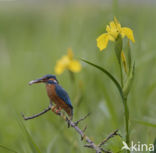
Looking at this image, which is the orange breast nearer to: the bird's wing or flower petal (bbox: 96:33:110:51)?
the bird's wing

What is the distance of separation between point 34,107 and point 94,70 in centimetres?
54

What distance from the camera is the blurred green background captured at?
223 cm

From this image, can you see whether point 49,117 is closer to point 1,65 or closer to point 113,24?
point 113,24

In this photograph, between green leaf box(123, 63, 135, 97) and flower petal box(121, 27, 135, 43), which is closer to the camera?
flower petal box(121, 27, 135, 43)

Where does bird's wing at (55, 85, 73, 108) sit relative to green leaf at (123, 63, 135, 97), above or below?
above

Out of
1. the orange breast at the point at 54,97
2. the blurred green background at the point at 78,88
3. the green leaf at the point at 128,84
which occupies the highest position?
the orange breast at the point at 54,97

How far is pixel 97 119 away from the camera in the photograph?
283 centimetres

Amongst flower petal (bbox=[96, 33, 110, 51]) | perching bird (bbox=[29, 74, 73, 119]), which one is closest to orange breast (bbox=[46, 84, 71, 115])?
perching bird (bbox=[29, 74, 73, 119])

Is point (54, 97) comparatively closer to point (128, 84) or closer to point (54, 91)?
point (54, 91)

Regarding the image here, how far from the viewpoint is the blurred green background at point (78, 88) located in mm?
2231

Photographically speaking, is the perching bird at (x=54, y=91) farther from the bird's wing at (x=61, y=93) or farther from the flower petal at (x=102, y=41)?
the flower petal at (x=102, y=41)

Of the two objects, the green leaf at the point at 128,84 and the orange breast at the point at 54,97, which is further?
the green leaf at the point at 128,84

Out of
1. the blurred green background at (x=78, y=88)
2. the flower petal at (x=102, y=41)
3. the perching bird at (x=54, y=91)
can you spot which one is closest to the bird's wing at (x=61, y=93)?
the perching bird at (x=54, y=91)

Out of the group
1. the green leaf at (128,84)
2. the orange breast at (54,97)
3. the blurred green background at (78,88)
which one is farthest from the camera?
the blurred green background at (78,88)
